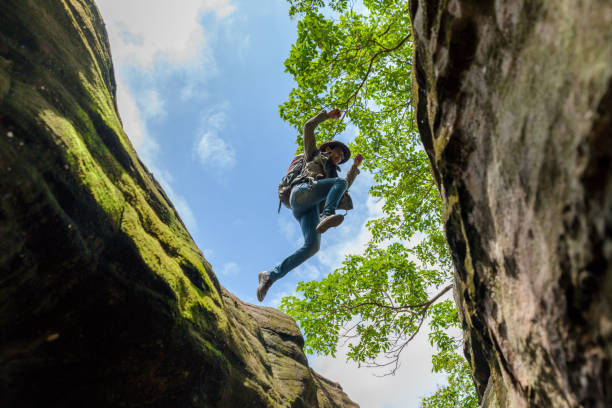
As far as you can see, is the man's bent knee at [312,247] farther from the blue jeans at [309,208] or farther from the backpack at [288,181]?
the backpack at [288,181]

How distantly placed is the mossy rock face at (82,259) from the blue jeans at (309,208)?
154cm

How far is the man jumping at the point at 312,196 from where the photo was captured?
17.5 ft

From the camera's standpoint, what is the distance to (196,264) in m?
4.35

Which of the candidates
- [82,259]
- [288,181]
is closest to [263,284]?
[288,181]

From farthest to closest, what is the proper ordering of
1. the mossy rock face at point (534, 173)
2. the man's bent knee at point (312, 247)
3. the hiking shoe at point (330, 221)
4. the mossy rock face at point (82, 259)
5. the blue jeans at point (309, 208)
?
1. the man's bent knee at point (312, 247)
2. the blue jeans at point (309, 208)
3. the hiking shoe at point (330, 221)
4. the mossy rock face at point (82, 259)
5. the mossy rock face at point (534, 173)

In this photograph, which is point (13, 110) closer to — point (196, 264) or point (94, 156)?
point (94, 156)

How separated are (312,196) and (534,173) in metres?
3.91

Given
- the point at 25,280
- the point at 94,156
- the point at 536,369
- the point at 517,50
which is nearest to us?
the point at 517,50

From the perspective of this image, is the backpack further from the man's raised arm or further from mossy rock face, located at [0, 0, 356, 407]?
mossy rock face, located at [0, 0, 356, 407]

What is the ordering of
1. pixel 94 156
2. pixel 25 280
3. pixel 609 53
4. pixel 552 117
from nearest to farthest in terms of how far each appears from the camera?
pixel 609 53 < pixel 552 117 < pixel 25 280 < pixel 94 156

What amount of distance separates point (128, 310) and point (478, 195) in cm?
299

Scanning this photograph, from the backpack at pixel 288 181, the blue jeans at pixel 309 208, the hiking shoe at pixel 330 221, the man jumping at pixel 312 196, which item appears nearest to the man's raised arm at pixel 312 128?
the man jumping at pixel 312 196

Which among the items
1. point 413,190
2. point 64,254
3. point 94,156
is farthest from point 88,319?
point 413,190

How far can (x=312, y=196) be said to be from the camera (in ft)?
18.0
